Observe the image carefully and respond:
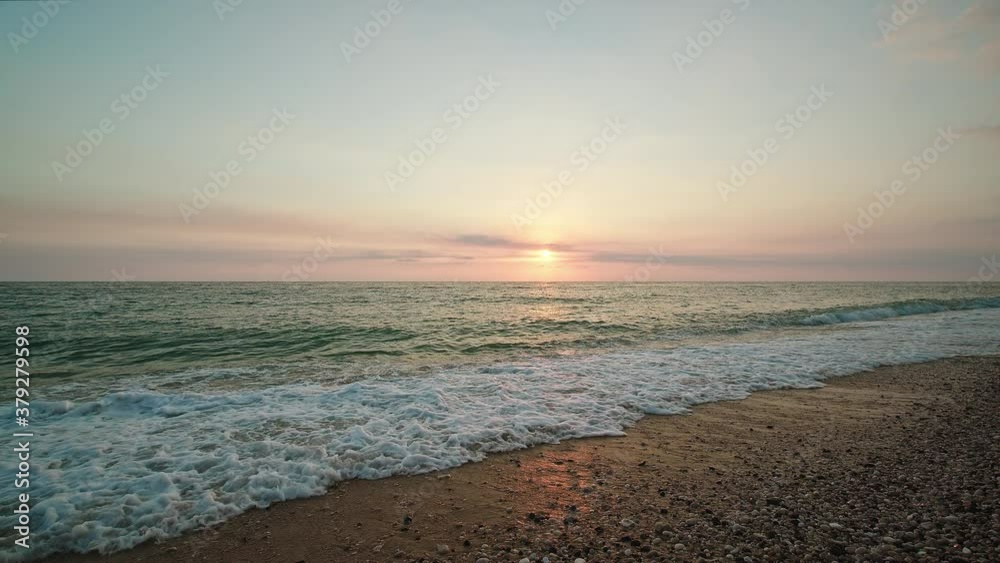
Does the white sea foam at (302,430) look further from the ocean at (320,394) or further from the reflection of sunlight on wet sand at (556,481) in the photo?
the reflection of sunlight on wet sand at (556,481)

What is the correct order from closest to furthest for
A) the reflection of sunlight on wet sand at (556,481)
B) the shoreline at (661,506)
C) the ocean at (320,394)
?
the shoreline at (661,506)
the reflection of sunlight on wet sand at (556,481)
the ocean at (320,394)

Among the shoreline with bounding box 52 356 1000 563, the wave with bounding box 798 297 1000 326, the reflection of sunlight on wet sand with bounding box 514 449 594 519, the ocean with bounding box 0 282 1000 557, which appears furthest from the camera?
the wave with bounding box 798 297 1000 326

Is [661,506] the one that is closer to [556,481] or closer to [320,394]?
[556,481]

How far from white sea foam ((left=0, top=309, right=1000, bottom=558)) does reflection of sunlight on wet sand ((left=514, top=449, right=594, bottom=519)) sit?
850mm

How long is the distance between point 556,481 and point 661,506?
5.13 ft

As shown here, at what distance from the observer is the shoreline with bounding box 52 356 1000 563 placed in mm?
4664

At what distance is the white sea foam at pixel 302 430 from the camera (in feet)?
18.8

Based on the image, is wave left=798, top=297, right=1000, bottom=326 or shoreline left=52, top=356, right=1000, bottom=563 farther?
wave left=798, top=297, right=1000, bottom=326

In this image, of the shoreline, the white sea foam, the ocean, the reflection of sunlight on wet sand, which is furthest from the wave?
the reflection of sunlight on wet sand

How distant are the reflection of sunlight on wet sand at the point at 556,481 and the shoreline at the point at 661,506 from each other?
0.10 feet

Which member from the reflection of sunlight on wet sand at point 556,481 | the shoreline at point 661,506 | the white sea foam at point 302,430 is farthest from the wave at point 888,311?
the reflection of sunlight on wet sand at point 556,481

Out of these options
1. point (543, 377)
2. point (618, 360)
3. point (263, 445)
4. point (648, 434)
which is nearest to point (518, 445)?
point (648, 434)

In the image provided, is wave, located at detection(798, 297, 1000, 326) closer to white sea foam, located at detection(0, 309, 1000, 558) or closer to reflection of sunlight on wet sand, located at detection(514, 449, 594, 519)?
white sea foam, located at detection(0, 309, 1000, 558)

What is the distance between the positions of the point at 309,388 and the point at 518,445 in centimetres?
717
